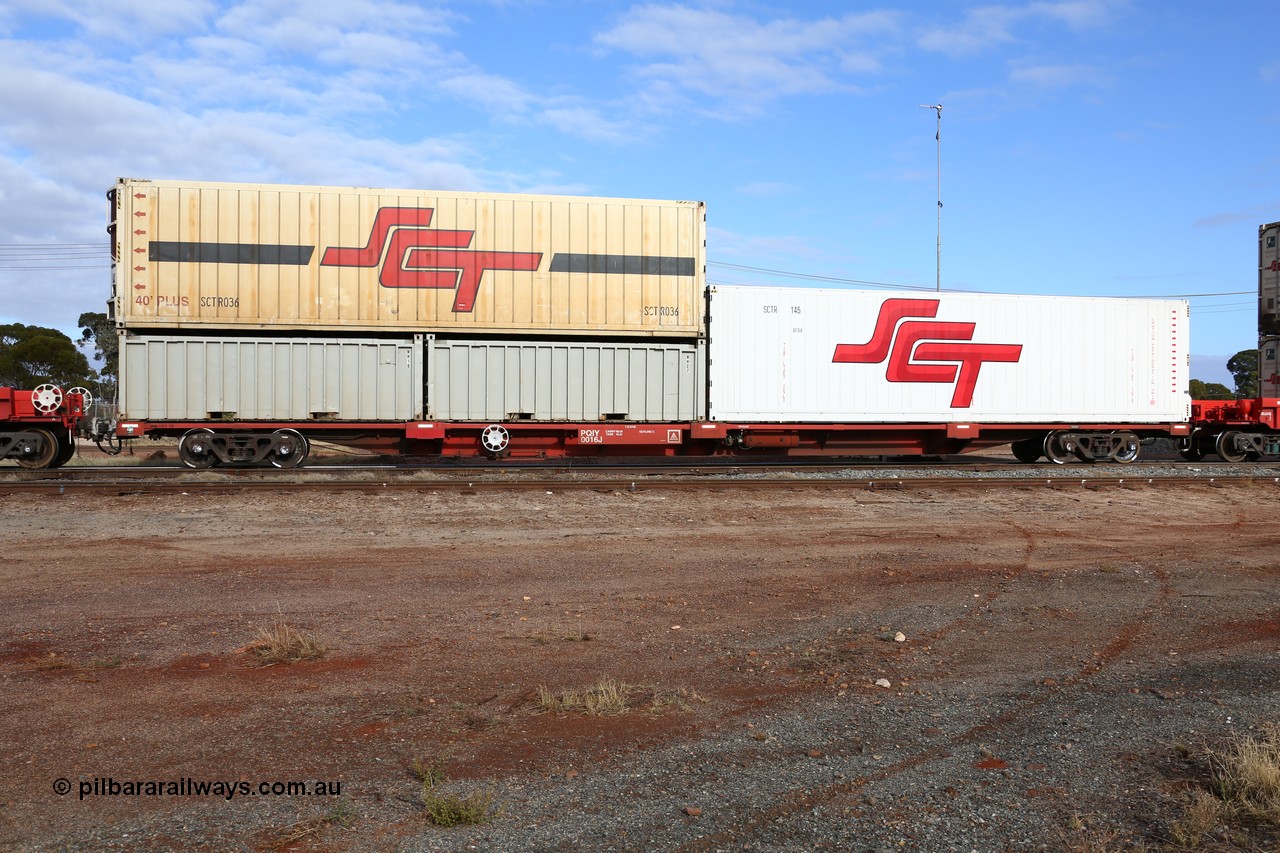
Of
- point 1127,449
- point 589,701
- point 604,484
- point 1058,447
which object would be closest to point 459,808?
point 589,701

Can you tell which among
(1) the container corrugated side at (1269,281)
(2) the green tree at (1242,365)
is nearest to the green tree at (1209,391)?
(2) the green tree at (1242,365)

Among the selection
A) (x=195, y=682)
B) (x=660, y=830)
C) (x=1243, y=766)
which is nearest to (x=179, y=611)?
(x=195, y=682)

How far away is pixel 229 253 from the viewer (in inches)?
605

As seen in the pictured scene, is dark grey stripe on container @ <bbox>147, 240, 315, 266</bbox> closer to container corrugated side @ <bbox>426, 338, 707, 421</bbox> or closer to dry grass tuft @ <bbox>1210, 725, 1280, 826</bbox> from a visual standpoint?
container corrugated side @ <bbox>426, 338, 707, 421</bbox>

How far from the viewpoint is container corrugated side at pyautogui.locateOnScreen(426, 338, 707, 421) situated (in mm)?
15859

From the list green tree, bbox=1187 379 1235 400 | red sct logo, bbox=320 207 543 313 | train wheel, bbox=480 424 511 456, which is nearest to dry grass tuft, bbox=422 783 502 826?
train wheel, bbox=480 424 511 456

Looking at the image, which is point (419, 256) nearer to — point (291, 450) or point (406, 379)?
point (406, 379)

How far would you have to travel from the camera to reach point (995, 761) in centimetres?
419

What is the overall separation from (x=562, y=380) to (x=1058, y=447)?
34.5ft

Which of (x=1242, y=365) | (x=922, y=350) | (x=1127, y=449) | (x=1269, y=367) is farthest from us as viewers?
(x=1242, y=365)

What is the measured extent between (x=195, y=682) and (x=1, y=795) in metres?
1.52

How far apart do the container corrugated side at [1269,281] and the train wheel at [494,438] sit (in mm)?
20017

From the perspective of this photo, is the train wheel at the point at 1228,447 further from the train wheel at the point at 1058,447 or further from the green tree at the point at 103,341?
the green tree at the point at 103,341

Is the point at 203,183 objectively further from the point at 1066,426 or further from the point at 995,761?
the point at 1066,426
